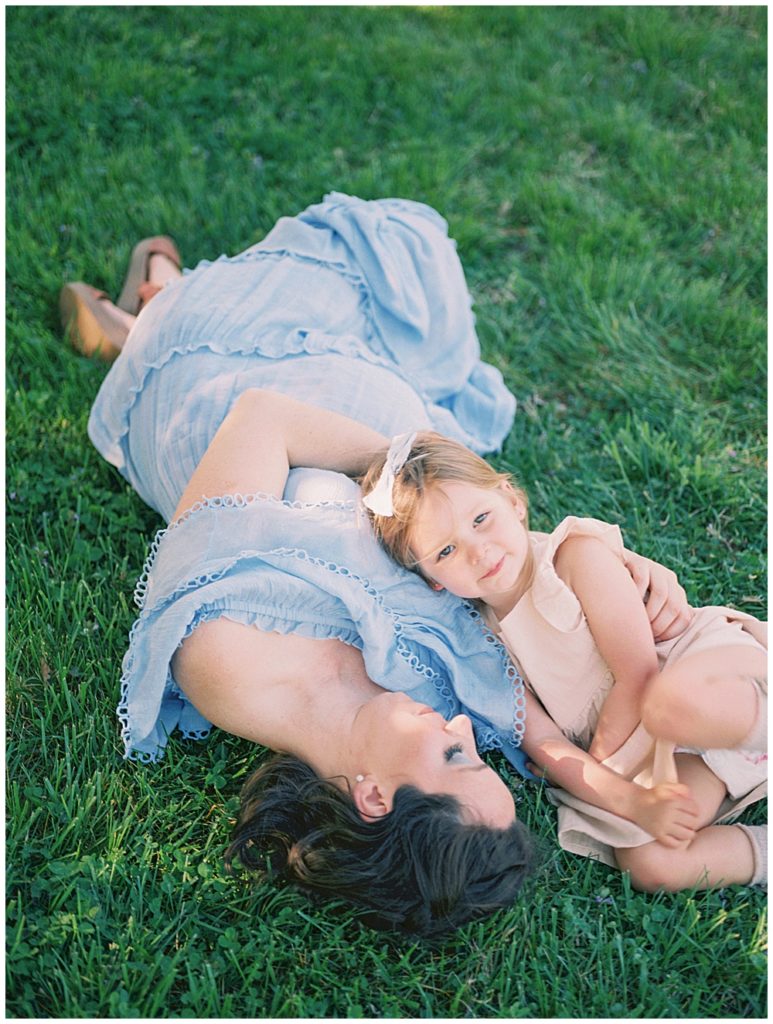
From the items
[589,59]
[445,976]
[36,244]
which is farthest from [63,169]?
[445,976]

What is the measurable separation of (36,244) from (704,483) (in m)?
2.91

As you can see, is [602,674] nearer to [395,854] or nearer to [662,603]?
[662,603]

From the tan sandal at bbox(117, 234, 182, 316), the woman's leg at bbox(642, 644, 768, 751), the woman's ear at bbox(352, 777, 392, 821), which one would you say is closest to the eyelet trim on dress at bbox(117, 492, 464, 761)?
the woman's ear at bbox(352, 777, 392, 821)

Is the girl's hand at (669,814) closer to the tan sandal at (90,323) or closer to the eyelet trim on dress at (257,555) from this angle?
the eyelet trim on dress at (257,555)

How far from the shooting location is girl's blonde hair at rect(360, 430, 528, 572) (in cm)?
255

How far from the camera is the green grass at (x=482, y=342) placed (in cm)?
226

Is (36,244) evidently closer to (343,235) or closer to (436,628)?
(343,235)

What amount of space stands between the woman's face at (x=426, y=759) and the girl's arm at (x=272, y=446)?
26.8 inches

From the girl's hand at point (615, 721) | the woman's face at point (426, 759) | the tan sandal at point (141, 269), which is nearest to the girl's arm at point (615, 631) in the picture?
the girl's hand at point (615, 721)

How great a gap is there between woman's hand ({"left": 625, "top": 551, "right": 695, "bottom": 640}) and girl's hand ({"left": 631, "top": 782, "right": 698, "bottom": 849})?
0.41m

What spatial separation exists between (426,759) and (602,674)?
615mm

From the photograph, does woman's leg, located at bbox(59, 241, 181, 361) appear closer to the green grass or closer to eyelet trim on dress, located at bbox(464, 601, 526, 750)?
the green grass

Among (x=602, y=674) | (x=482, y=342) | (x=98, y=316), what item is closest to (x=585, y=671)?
(x=602, y=674)

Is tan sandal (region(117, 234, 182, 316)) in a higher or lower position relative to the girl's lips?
lower
